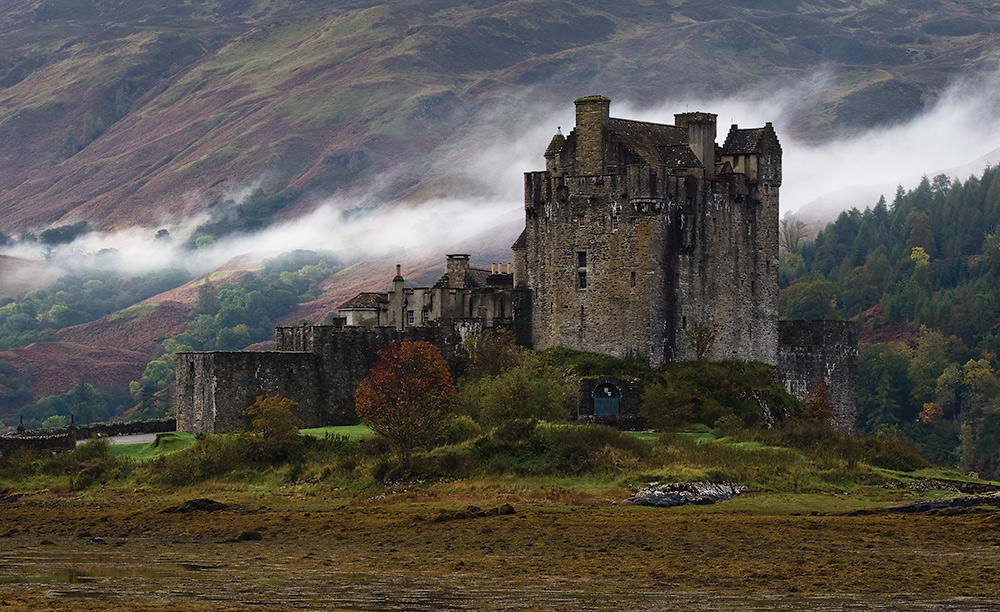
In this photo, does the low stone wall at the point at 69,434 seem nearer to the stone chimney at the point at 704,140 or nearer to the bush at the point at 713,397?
the bush at the point at 713,397

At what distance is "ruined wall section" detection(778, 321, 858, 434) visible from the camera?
89.9 m

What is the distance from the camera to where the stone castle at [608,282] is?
7888 cm

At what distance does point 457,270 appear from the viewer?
92500 millimetres

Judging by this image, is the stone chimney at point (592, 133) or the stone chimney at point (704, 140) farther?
the stone chimney at point (704, 140)

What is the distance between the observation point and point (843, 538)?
51.0 meters

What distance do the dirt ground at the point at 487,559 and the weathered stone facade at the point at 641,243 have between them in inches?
822

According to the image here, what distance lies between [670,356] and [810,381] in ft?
44.9

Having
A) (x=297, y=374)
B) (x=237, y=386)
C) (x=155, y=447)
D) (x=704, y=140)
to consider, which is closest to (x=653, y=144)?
(x=704, y=140)

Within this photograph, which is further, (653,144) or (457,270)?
(457,270)

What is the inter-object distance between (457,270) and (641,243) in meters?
16.0

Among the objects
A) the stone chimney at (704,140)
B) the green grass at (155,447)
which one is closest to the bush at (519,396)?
the green grass at (155,447)

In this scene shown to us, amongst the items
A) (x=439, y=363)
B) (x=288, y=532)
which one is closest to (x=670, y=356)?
(x=439, y=363)

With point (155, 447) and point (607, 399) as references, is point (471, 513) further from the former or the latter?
point (155, 447)

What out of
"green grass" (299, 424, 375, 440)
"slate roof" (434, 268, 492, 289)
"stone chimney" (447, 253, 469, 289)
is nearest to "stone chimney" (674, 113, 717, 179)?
"slate roof" (434, 268, 492, 289)
